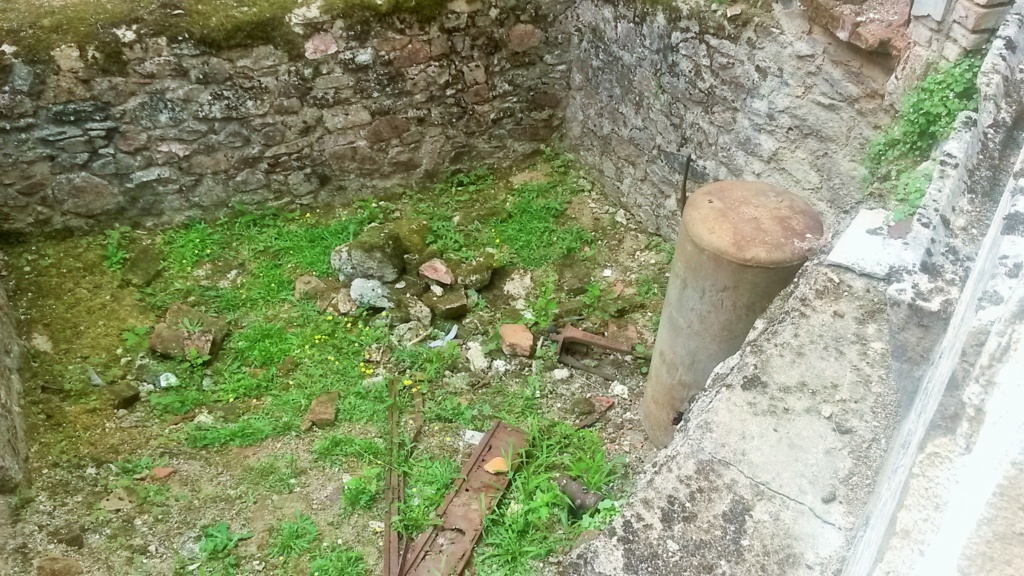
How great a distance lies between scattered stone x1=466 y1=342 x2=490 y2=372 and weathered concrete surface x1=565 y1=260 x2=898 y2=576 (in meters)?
2.23

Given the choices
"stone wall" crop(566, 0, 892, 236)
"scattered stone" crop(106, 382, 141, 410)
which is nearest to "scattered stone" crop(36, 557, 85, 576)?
"scattered stone" crop(106, 382, 141, 410)

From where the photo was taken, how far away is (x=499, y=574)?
2947 millimetres

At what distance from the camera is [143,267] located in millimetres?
4309

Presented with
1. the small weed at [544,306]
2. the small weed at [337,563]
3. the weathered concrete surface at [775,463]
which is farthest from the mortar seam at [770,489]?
the small weed at [544,306]

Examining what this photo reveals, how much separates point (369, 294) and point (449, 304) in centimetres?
49

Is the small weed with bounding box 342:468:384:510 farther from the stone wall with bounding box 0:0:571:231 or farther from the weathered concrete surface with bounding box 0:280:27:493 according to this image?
the stone wall with bounding box 0:0:571:231

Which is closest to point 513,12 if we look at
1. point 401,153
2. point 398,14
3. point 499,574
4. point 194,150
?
point 398,14

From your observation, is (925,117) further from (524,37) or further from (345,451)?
(345,451)

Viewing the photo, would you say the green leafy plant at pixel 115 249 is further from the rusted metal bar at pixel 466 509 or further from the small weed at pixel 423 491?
the rusted metal bar at pixel 466 509

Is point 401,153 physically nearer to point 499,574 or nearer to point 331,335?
→ point 331,335

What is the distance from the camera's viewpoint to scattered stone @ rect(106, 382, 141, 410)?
11.7ft

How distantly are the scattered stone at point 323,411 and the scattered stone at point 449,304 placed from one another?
824 millimetres

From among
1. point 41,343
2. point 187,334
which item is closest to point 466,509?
point 187,334

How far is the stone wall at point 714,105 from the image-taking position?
3.30m
